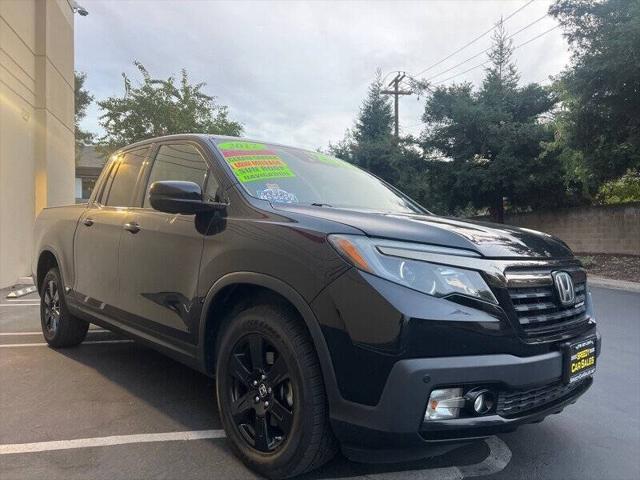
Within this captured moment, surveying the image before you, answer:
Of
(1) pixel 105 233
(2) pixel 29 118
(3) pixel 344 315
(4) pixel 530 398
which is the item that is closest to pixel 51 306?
(1) pixel 105 233

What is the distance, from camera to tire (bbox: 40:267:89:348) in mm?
5109

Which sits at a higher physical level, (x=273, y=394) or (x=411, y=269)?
(x=411, y=269)

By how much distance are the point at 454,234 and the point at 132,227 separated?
7.80 ft

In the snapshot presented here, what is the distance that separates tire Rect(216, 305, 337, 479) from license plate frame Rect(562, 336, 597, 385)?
117cm

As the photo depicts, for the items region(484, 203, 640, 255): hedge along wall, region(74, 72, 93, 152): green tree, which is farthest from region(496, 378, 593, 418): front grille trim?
region(74, 72, 93, 152): green tree

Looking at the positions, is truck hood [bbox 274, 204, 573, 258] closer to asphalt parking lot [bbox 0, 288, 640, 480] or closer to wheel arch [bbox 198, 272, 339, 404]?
wheel arch [bbox 198, 272, 339, 404]

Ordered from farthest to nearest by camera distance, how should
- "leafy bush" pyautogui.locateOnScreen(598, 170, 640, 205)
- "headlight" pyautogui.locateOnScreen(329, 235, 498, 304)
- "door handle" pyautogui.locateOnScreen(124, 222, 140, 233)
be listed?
"leafy bush" pyautogui.locateOnScreen(598, 170, 640, 205)
"door handle" pyautogui.locateOnScreen(124, 222, 140, 233)
"headlight" pyautogui.locateOnScreen(329, 235, 498, 304)

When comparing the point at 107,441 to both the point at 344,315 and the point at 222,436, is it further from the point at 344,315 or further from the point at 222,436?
the point at 344,315

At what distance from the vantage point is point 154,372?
15.1 feet

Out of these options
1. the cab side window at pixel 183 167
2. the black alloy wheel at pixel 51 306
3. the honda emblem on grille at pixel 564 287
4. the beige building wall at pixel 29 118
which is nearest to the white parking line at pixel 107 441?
the cab side window at pixel 183 167

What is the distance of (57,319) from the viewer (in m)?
5.27

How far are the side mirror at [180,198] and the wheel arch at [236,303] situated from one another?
46cm

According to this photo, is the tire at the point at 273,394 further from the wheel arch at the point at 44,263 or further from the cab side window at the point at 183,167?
the wheel arch at the point at 44,263

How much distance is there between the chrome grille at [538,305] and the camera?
2448mm
